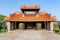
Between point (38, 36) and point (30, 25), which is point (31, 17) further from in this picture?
point (38, 36)

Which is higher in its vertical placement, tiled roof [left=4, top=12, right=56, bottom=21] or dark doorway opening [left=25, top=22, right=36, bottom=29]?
tiled roof [left=4, top=12, right=56, bottom=21]

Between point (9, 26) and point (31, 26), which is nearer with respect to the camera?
point (9, 26)

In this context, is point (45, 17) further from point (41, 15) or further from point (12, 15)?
point (12, 15)

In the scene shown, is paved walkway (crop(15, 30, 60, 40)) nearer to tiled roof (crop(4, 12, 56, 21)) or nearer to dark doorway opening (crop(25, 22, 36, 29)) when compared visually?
tiled roof (crop(4, 12, 56, 21))

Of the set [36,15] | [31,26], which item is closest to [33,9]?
[36,15]

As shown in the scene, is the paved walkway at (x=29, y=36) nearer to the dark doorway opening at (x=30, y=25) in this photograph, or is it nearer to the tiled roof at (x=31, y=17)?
the tiled roof at (x=31, y=17)

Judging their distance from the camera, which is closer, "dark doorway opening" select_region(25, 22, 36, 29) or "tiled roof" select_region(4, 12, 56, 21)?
"tiled roof" select_region(4, 12, 56, 21)

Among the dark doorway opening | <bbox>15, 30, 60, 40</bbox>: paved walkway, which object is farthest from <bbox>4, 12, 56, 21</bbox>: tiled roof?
<bbox>15, 30, 60, 40</bbox>: paved walkway

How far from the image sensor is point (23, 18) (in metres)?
35.3

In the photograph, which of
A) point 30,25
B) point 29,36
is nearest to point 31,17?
point 30,25

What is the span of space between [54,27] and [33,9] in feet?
20.8

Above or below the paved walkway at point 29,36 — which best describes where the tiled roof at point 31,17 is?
above

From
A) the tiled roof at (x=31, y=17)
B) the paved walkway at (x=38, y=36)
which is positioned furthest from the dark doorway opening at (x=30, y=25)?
the paved walkway at (x=38, y=36)

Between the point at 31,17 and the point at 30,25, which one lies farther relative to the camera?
the point at 30,25
